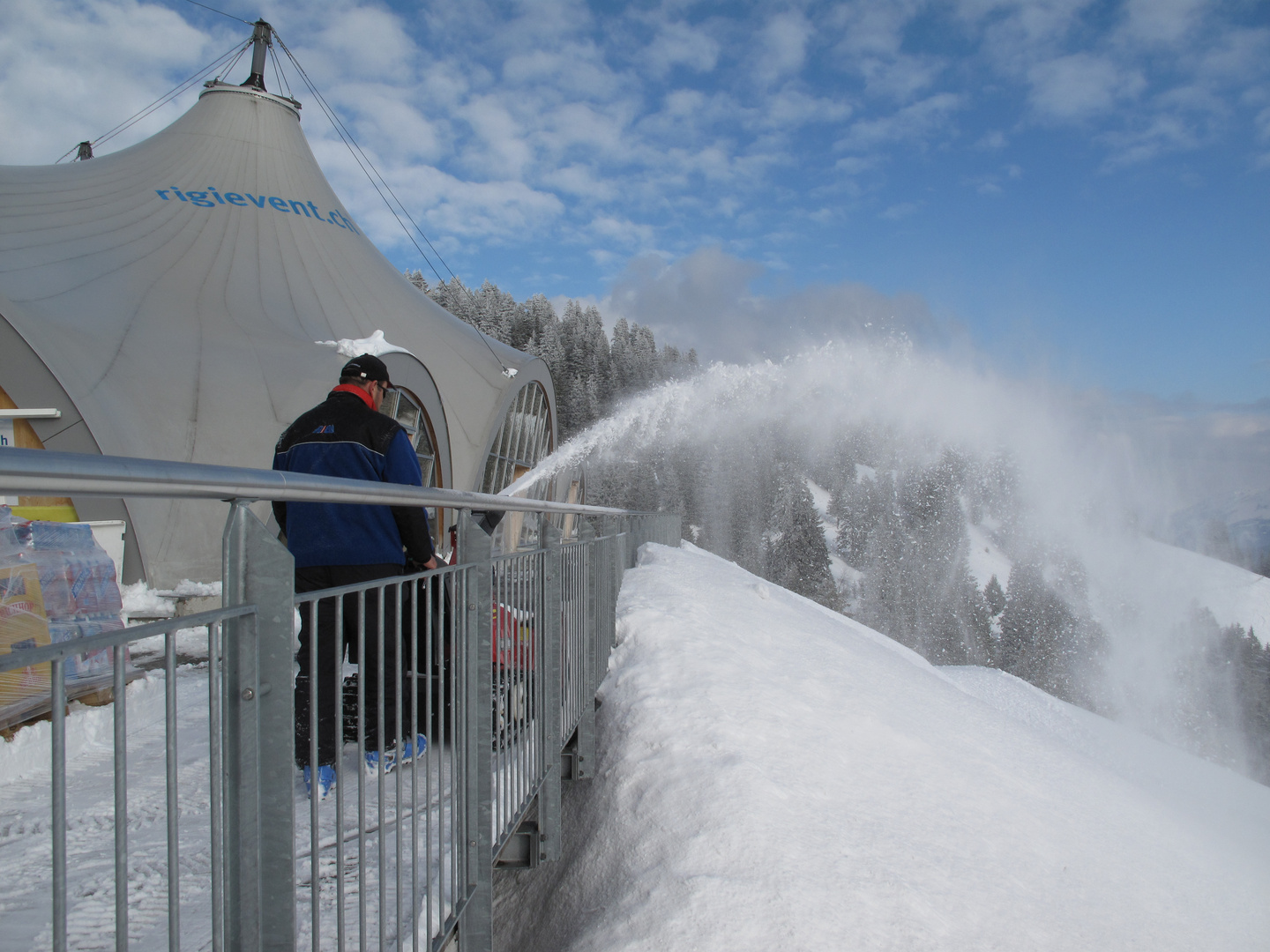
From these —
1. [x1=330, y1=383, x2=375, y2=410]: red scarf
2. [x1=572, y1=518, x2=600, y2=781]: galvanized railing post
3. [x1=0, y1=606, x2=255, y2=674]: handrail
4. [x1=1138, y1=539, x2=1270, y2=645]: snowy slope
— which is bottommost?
[x1=1138, y1=539, x2=1270, y2=645]: snowy slope

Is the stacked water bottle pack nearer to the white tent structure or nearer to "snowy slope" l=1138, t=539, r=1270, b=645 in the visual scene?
the white tent structure

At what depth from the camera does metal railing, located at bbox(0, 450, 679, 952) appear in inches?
34.8

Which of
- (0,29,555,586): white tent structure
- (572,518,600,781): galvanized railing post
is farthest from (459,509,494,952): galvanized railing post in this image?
(0,29,555,586): white tent structure

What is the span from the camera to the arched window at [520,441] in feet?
51.2

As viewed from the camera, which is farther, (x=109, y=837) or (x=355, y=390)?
(x=355, y=390)

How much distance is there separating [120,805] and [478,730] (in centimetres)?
136

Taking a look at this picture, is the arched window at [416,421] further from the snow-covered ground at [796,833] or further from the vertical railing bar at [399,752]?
the vertical railing bar at [399,752]

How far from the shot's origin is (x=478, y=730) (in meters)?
2.09

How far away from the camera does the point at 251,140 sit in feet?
47.2

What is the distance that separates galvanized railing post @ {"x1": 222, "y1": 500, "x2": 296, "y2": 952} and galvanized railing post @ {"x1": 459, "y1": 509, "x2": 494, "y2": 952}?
886 millimetres

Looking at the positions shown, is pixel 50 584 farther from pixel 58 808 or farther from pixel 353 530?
Result: pixel 58 808

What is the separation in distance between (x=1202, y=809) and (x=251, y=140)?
681 inches

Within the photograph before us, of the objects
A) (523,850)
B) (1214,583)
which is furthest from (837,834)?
(1214,583)

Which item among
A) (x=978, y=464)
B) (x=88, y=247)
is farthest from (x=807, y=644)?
(x=978, y=464)
